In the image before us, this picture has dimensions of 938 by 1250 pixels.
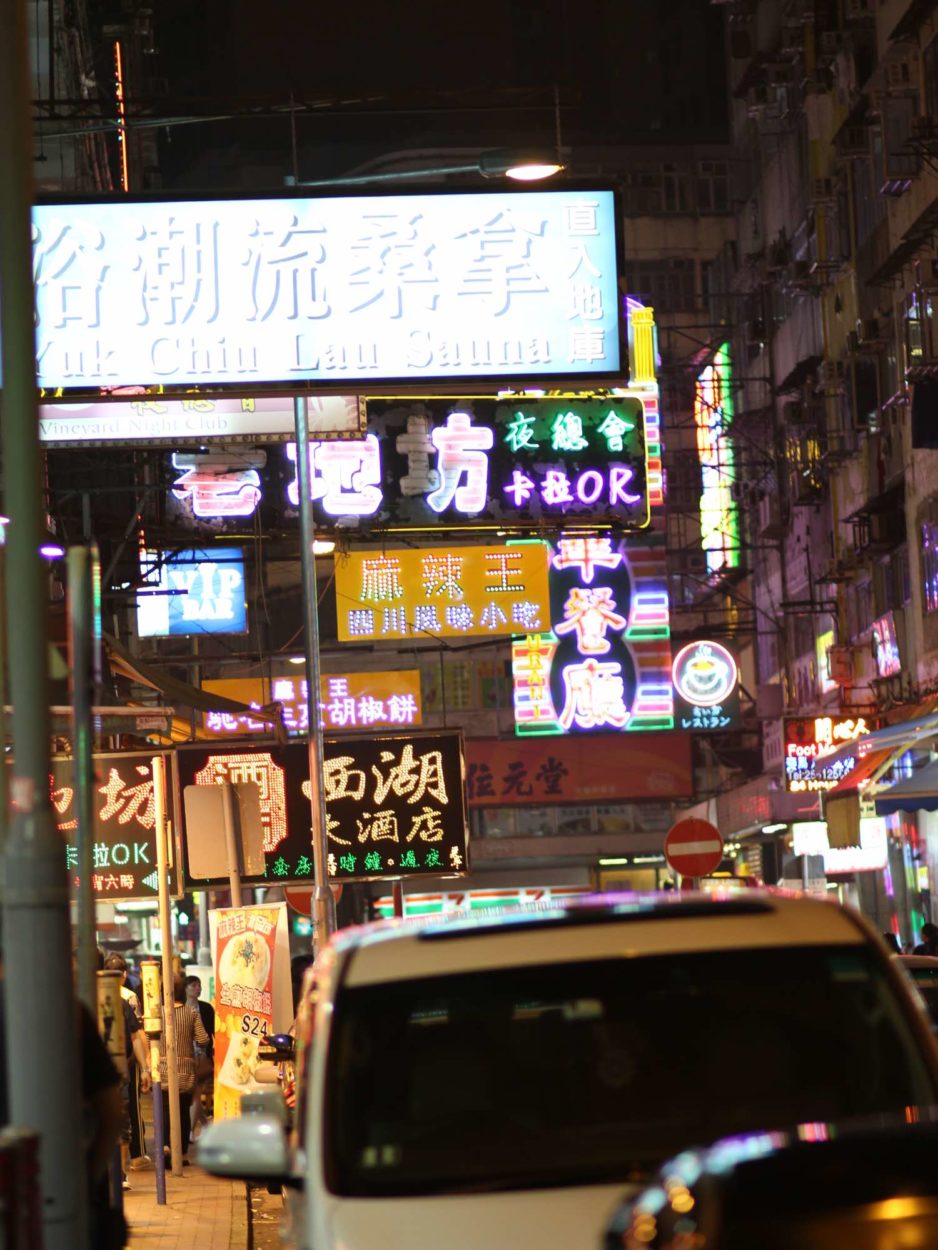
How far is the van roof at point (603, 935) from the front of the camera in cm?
545

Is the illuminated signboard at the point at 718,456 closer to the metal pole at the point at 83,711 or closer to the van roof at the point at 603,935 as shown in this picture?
the metal pole at the point at 83,711

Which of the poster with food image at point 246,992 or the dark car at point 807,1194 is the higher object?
the dark car at point 807,1194

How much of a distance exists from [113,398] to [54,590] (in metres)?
10.00

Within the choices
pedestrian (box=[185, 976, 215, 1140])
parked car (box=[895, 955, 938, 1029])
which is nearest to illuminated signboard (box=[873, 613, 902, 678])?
pedestrian (box=[185, 976, 215, 1140])

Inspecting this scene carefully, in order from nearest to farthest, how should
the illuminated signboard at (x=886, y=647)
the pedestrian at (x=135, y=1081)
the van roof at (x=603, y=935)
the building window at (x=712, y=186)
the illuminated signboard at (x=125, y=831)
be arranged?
the van roof at (x=603, y=935) < the illuminated signboard at (x=125, y=831) < the pedestrian at (x=135, y=1081) < the illuminated signboard at (x=886, y=647) < the building window at (x=712, y=186)

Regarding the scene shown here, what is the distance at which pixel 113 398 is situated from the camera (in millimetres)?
10789

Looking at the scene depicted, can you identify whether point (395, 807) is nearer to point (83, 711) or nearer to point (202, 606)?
point (202, 606)

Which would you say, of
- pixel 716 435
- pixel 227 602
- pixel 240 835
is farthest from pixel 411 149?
pixel 240 835

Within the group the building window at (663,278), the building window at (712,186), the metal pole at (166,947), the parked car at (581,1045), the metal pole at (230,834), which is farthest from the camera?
the building window at (712,186)

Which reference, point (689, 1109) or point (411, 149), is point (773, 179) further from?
point (689, 1109)

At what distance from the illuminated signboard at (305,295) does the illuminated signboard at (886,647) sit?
25154 mm

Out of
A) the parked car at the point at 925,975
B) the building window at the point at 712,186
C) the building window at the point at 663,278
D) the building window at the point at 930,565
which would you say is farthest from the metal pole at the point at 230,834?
the building window at the point at 712,186

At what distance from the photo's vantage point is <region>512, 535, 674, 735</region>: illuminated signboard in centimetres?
3781

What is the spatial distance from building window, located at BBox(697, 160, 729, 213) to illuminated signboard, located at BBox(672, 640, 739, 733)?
27194 mm
